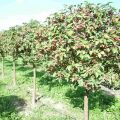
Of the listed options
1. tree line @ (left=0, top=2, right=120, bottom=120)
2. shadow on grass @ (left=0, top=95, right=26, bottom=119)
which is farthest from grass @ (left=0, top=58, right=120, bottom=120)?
tree line @ (left=0, top=2, right=120, bottom=120)

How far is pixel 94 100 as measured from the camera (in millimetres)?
19641

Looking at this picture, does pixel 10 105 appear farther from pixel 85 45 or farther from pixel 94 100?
pixel 85 45

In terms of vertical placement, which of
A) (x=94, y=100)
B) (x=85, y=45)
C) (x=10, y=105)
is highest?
(x=85, y=45)

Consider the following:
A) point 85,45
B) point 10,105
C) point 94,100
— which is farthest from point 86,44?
point 10,105

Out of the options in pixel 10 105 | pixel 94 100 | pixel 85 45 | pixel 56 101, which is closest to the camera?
pixel 85 45

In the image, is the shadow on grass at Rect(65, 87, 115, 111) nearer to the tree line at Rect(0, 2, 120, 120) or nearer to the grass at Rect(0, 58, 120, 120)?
the grass at Rect(0, 58, 120, 120)

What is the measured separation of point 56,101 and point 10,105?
10.3ft

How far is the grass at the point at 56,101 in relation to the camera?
1697 cm

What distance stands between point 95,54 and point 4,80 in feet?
64.1

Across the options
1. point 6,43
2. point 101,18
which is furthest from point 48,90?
point 101,18

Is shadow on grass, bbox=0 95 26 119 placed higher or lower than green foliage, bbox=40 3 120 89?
lower

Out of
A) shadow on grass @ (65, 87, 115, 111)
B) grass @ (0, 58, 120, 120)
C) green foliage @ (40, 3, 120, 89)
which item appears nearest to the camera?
green foliage @ (40, 3, 120, 89)

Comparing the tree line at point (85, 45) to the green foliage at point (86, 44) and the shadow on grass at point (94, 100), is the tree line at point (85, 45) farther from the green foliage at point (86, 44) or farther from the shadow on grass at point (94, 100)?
the shadow on grass at point (94, 100)

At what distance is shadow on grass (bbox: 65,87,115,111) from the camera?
18.8m
